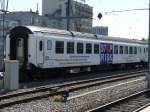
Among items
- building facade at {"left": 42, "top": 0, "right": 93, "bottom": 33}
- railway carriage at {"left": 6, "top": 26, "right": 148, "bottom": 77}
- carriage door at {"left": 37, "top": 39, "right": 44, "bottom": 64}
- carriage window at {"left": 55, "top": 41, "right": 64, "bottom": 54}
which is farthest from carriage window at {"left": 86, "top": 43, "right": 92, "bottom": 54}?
building facade at {"left": 42, "top": 0, "right": 93, "bottom": 33}

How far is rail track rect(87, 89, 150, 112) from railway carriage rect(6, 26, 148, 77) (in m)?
8.03

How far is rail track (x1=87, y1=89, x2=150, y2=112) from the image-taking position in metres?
14.1

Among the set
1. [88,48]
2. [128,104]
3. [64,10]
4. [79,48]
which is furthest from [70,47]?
[64,10]

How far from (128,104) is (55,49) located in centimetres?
1127

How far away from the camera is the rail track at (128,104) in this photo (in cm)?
1409

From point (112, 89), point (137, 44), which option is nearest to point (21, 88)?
point (112, 89)

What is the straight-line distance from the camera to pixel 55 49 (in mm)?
26266

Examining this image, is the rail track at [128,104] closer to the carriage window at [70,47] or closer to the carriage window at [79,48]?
the carriage window at [70,47]

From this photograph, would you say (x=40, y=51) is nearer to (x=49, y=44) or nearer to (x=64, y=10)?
(x=49, y=44)

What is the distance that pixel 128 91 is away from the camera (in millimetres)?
20109

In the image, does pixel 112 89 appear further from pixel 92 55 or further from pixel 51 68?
pixel 92 55

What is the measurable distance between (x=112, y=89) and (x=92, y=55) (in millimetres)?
11333

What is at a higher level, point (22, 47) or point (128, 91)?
point (22, 47)

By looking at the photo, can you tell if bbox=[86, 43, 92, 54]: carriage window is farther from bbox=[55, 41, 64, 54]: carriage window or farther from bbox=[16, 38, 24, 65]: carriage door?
bbox=[16, 38, 24, 65]: carriage door
